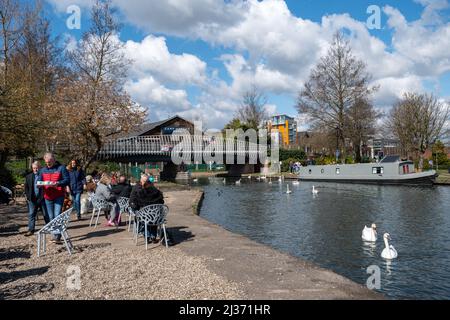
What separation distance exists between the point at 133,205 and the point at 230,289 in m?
3.94

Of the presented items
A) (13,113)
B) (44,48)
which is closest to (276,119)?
(44,48)

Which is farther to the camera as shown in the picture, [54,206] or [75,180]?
[75,180]

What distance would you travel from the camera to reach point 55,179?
29.3 ft

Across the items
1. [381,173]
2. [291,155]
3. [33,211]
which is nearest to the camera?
[33,211]

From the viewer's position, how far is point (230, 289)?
19.2 ft

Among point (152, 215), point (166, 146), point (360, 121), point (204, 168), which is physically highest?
point (360, 121)

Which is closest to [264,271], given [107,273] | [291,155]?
[107,273]

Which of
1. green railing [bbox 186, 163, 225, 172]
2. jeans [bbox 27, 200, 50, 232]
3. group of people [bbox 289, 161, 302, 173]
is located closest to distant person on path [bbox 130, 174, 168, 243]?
jeans [bbox 27, 200, 50, 232]

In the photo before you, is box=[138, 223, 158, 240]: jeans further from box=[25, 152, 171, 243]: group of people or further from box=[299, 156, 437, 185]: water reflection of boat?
box=[299, 156, 437, 185]: water reflection of boat

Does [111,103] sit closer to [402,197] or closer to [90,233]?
[90,233]

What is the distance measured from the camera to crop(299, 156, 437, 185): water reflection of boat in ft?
103

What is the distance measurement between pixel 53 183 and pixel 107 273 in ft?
10.2

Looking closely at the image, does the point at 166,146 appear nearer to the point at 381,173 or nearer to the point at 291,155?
the point at 381,173

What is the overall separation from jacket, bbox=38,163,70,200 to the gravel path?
3.90ft
